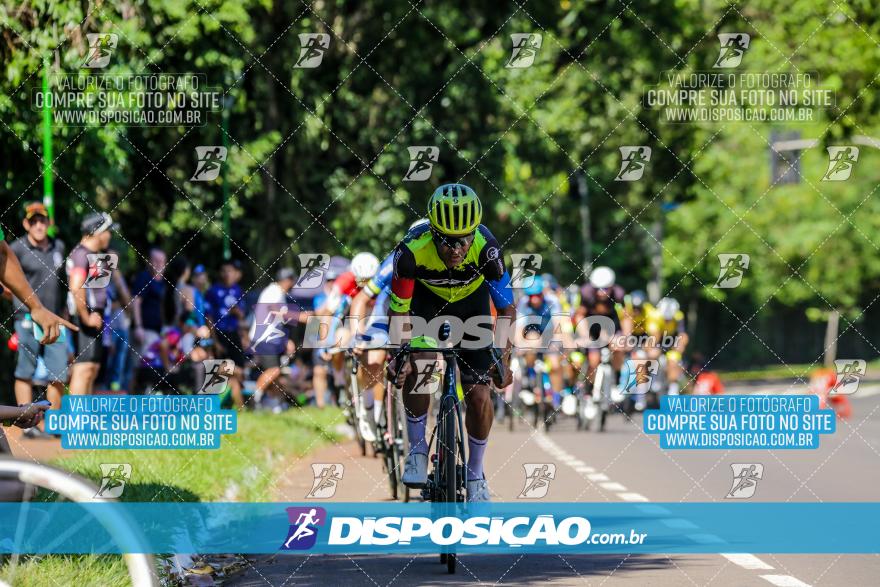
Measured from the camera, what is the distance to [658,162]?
30812mm

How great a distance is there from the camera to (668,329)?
22109mm

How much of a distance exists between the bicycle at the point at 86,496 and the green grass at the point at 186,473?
34 centimetres

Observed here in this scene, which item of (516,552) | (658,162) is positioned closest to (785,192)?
(658,162)

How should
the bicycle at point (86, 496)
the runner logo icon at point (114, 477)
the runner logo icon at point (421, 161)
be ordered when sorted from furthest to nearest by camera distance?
the runner logo icon at point (421, 161) → the runner logo icon at point (114, 477) → the bicycle at point (86, 496)

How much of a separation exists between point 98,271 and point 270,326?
19.3 ft

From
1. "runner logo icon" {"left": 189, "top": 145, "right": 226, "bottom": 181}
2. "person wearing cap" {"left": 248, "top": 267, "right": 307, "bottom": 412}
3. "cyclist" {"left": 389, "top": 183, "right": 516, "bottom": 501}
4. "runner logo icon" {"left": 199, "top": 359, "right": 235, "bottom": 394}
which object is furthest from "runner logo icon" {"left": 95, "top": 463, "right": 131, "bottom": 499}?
"person wearing cap" {"left": 248, "top": 267, "right": 307, "bottom": 412}

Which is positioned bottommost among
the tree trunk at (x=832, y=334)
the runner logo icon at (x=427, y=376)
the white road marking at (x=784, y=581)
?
the white road marking at (x=784, y=581)

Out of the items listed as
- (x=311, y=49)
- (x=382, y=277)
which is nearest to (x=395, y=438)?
(x=382, y=277)

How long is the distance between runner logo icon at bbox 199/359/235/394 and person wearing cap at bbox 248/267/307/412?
1952 millimetres

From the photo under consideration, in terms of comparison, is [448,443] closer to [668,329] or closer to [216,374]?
[216,374]

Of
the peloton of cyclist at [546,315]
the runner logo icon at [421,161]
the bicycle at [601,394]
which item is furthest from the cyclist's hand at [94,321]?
the runner logo icon at [421,161]

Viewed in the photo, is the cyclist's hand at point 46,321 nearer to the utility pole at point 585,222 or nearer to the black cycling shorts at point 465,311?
the black cycling shorts at point 465,311

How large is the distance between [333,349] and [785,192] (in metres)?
56.5

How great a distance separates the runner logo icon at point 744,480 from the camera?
13.1 meters
